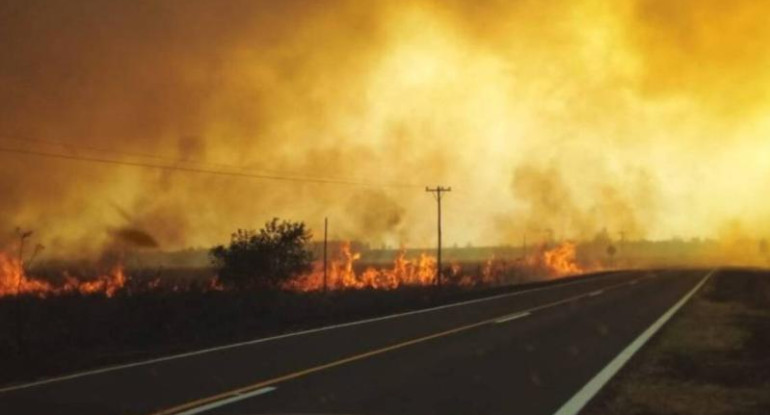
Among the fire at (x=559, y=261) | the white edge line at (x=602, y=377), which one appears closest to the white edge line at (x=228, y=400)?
the white edge line at (x=602, y=377)

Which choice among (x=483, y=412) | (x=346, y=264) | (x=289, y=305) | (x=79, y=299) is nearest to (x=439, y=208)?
(x=346, y=264)

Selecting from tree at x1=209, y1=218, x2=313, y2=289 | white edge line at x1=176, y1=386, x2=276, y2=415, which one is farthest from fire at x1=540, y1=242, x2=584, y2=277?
white edge line at x1=176, y1=386, x2=276, y2=415

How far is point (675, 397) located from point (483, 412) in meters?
2.83

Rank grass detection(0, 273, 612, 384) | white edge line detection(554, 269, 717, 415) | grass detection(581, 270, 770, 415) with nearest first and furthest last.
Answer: white edge line detection(554, 269, 717, 415) < grass detection(581, 270, 770, 415) < grass detection(0, 273, 612, 384)

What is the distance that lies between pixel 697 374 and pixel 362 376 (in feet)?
17.1

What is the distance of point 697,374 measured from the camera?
33.8 ft

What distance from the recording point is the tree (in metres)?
40.6

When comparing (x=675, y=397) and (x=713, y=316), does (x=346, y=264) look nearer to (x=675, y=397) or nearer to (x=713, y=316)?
(x=713, y=316)

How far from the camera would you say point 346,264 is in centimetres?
5934

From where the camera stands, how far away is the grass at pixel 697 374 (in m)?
7.83

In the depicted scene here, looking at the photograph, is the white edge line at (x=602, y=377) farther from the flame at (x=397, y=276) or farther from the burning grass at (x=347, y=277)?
the flame at (x=397, y=276)

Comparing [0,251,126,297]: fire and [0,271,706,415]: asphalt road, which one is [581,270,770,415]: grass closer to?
[0,271,706,415]: asphalt road

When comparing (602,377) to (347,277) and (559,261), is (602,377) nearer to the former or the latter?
(347,277)

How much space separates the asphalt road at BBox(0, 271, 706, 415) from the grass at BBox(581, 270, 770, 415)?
0.65 meters
